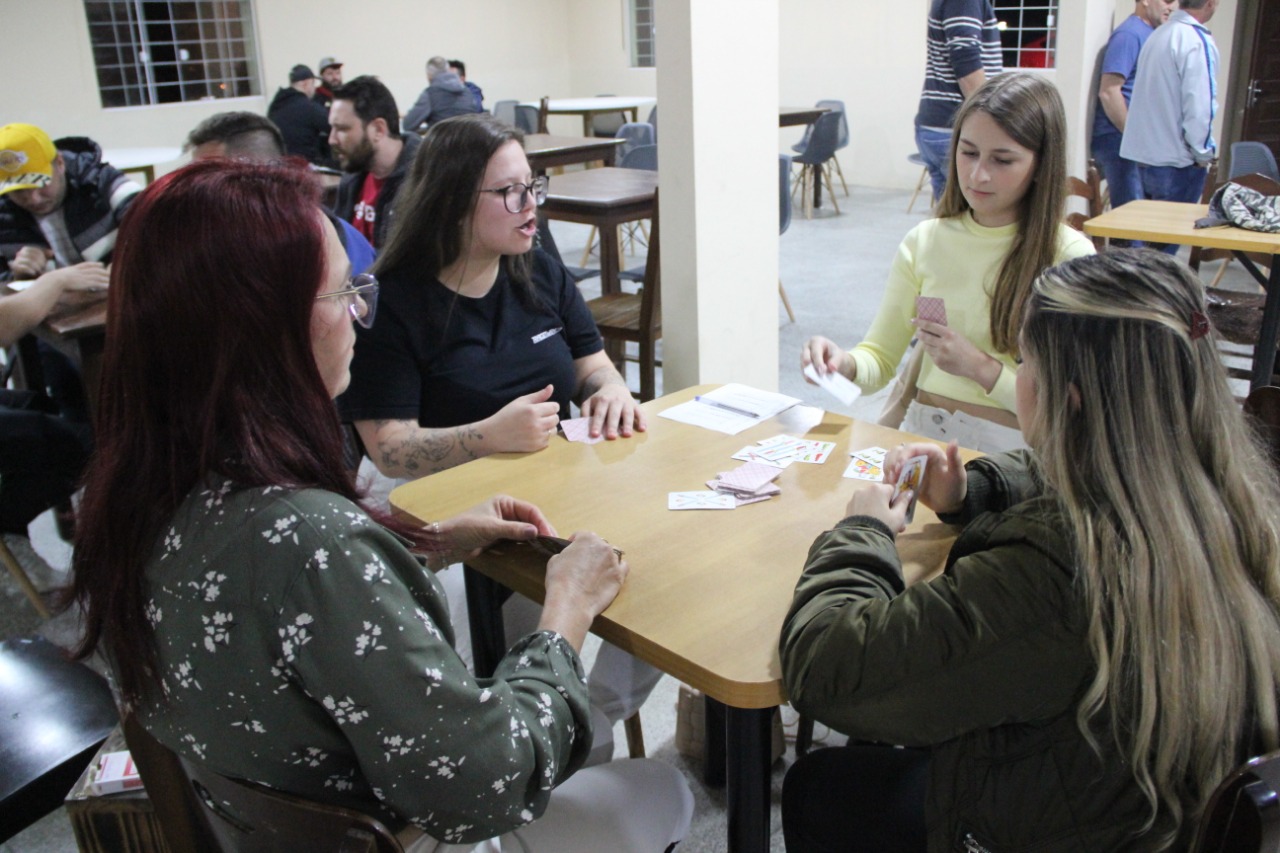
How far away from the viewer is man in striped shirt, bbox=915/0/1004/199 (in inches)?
168

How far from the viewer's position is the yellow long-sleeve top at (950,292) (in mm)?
2109

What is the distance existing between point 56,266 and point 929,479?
10.9ft

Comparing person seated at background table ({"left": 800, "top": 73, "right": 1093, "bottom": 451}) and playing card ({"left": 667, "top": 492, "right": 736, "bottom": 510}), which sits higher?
person seated at background table ({"left": 800, "top": 73, "right": 1093, "bottom": 451})

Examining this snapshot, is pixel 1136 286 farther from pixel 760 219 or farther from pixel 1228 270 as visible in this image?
pixel 1228 270

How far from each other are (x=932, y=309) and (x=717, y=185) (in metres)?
1.10

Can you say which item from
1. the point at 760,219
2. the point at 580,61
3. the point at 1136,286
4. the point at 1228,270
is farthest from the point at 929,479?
the point at 580,61

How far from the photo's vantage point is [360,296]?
1.24 m

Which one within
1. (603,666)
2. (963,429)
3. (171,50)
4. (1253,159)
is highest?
(171,50)

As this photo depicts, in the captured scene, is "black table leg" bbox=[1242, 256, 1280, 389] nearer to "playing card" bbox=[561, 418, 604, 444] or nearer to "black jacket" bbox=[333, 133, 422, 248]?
"playing card" bbox=[561, 418, 604, 444]

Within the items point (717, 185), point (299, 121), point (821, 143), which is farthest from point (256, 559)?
point (821, 143)

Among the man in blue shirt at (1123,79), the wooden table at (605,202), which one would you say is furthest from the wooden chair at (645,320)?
the man in blue shirt at (1123,79)

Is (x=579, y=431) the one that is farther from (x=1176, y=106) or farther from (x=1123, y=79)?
(x=1123, y=79)

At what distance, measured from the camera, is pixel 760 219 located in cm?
313

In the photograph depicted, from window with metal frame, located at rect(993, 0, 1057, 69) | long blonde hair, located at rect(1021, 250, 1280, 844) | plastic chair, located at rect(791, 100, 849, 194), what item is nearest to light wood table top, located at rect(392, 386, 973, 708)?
long blonde hair, located at rect(1021, 250, 1280, 844)
